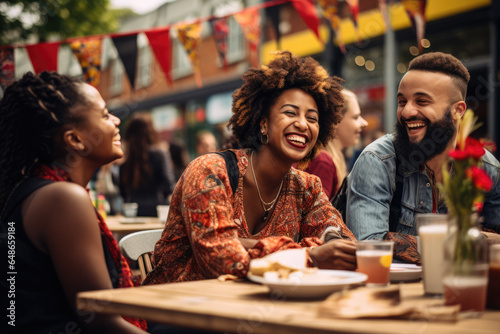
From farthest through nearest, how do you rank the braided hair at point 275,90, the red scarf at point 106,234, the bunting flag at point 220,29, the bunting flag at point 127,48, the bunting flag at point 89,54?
the bunting flag at point 220,29
the bunting flag at point 89,54
the bunting flag at point 127,48
the braided hair at point 275,90
the red scarf at point 106,234

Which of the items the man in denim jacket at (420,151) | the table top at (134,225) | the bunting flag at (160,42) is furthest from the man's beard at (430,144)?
the bunting flag at (160,42)

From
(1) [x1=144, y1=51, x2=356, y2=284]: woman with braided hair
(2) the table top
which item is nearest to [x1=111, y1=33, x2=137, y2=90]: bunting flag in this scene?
(2) the table top

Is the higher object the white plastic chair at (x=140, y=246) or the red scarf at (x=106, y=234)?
the red scarf at (x=106, y=234)

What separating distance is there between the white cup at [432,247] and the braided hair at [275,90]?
1.19m

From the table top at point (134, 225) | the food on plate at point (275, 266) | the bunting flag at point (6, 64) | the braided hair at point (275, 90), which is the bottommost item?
the table top at point (134, 225)

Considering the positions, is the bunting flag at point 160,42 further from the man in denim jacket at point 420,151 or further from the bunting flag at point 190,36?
the man in denim jacket at point 420,151

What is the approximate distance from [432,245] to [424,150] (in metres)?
1.32

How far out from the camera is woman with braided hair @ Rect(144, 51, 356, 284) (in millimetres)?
2217

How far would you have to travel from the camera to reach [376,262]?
5.87 ft

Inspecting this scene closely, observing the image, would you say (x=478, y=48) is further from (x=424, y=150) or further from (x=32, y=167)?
(x=32, y=167)

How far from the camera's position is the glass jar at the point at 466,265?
Answer: 1.41m

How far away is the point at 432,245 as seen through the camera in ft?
5.57

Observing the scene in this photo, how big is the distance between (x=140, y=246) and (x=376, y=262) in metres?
1.49

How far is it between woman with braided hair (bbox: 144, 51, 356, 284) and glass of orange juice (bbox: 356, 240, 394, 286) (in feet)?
1.17
